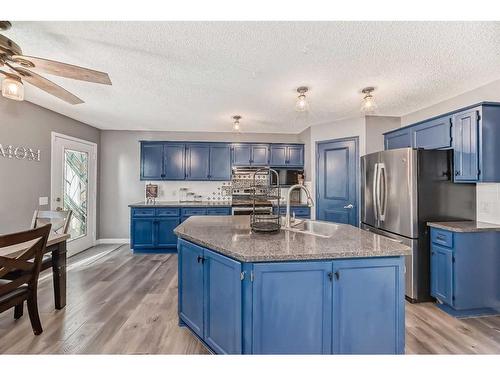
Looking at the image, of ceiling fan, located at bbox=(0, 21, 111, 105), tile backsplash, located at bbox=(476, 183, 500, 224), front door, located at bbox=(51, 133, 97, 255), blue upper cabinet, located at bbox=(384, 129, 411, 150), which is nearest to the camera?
ceiling fan, located at bbox=(0, 21, 111, 105)

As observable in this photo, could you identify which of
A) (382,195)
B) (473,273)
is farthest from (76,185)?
(473,273)

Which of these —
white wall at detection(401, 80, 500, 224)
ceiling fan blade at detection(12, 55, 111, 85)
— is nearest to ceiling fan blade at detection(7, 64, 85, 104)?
ceiling fan blade at detection(12, 55, 111, 85)

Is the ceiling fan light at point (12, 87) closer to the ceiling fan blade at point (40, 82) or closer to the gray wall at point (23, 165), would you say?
the ceiling fan blade at point (40, 82)

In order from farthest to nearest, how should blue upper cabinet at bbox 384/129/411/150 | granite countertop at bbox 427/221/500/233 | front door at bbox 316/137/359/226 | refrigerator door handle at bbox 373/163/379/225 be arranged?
front door at bbox 316/137/359/226 → blue upper cabinet at bbox 384/129/411/150 → refrigerator door handle at bbox 373/163/379/225 → granite countertop at bbox 427/221/500/233

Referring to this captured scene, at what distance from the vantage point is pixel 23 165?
3295 mm

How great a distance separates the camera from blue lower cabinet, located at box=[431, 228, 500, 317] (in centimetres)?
239

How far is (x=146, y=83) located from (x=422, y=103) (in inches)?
142

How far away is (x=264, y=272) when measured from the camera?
1.47 metres

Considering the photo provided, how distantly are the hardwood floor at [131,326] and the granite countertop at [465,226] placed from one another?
0.87 metres

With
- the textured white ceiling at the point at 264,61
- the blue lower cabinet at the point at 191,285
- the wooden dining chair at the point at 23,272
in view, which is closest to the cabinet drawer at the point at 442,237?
the textured white ceiling at the point at 264,61

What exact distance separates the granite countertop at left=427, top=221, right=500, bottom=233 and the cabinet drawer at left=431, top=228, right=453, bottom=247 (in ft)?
0.18

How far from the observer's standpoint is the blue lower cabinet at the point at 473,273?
2.39 m

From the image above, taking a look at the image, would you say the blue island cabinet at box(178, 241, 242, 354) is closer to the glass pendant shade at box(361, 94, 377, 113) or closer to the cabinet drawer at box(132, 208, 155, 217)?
the glass pendant shade at box(361, 94, 377, 113)
